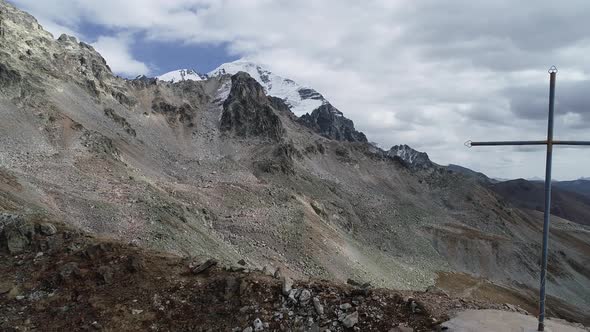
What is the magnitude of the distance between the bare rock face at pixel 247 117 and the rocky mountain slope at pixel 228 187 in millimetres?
338

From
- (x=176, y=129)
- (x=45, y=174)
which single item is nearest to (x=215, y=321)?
(x=45, y=174)

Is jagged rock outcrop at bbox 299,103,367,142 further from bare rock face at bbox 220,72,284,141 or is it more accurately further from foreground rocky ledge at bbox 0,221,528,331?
foreground rocky ledge at bbox 0,221,528,331

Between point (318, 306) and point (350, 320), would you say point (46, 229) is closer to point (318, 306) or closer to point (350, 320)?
point (318, 306)

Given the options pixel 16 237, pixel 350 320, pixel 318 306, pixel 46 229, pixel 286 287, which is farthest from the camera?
pixel 46 229

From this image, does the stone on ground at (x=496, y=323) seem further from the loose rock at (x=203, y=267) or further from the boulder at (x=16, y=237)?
the boulder at (x=16, y=237)

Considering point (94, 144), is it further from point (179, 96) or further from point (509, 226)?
point (509, 226)

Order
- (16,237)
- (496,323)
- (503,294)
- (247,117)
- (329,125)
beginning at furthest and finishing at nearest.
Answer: (329,125)
(247,117)
(503,294)
(16,237)
(496,323)

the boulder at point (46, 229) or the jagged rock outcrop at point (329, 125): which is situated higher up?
the jagged rock outcrop at point (329, 125)

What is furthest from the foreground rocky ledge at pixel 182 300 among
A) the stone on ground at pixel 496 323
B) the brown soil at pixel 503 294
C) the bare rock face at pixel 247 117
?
the bare rock face at pixel 247 117

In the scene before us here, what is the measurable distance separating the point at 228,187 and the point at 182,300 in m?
44.2

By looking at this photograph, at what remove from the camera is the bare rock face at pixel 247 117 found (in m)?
98.2

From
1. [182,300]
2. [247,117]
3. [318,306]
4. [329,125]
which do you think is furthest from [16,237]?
[329,125]

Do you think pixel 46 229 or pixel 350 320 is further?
pixel 46 229

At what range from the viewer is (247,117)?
10050 centimetres
